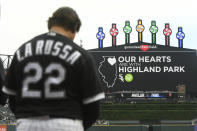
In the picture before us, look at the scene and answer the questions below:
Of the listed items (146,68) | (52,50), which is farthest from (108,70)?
(52,50)

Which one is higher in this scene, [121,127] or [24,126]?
[24,126]

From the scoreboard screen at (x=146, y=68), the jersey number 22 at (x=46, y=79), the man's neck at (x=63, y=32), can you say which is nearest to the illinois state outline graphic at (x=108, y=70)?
the scoreboard screen at (x=146, y=68)

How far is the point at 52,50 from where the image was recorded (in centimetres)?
200

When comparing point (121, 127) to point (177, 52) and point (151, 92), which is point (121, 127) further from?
point (177, 52)

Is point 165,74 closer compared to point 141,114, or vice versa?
point 141,114

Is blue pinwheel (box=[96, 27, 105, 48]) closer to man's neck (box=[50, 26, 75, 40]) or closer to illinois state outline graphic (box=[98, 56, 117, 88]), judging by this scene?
illinois state outline graphic (box=[98, 56, 117, 88])

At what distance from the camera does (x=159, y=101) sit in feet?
129

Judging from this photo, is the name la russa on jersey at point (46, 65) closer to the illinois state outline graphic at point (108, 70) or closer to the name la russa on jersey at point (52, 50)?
the name la russa on jersey at point (52, 50)

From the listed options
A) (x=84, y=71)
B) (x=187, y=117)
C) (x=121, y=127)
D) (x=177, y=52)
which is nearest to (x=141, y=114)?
(x=187, y=117)

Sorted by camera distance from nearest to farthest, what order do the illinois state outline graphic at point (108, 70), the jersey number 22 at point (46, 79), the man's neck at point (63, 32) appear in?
the jersey number 22 at point (46, 79)
the man's neck at point (63, 32)
the illinois state outline graphic at point (108, 70)

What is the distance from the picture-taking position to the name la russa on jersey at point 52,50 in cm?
199

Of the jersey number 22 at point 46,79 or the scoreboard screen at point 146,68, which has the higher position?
the scoreboard screen at point 146,68

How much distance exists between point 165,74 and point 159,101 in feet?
10.4

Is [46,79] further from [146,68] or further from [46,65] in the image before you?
[146,68]
